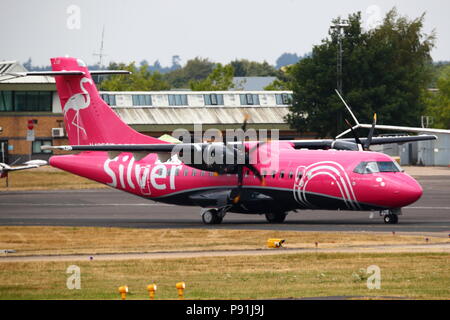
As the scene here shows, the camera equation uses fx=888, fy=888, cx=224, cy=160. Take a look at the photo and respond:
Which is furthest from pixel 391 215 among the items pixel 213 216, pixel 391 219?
pixel 213 216

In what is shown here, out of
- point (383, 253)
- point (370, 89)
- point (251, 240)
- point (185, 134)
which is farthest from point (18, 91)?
point (383, 253)

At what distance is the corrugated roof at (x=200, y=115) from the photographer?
9706 centimetres

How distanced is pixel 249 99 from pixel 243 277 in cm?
7900

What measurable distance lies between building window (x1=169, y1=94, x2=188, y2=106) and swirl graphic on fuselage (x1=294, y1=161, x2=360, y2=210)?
211ft

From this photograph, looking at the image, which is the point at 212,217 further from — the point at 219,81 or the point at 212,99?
the point at 219,81

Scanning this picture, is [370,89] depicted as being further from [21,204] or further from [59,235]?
[59,235]

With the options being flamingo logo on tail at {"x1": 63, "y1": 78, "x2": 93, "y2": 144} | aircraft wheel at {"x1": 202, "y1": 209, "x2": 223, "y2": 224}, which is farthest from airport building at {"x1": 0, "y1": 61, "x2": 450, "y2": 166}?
aircraft wheel at {"x1": 202, "y1": 209, "x2": 223, "y2": 224}

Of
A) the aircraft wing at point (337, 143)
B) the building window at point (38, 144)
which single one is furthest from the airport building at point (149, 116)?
the aircraft wing at point (337, 143)

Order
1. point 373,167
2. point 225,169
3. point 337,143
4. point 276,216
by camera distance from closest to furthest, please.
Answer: point 373,167, point 225,169, point 276,216, point 337,143

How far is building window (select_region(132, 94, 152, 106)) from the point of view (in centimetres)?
9994

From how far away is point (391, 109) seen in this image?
3300 inches

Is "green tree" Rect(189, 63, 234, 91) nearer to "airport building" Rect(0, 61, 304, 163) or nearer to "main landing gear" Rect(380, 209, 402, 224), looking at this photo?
"airport building" Rect(0, 61, 304, 163)

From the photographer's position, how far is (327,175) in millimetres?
36875

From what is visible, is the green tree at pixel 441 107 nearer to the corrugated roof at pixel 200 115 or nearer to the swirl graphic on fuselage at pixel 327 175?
the corrugated roof at pixel 200 115
